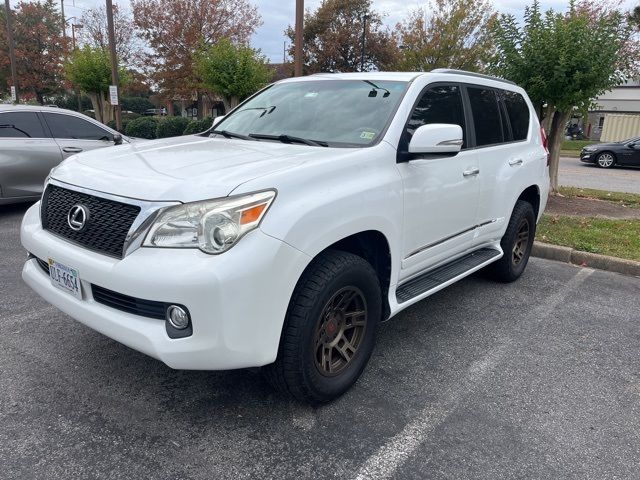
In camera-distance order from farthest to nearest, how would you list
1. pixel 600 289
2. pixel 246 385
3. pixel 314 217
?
pixel 600 289 → pixel 246 385 → pixel 314 217

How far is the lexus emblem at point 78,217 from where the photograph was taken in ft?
8.46

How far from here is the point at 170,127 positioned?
65.4ft

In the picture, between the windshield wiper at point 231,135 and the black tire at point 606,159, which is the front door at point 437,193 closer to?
the windshield wiper at point 231,135

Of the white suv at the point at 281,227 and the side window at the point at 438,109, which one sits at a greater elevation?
the side window at the point at 438,109

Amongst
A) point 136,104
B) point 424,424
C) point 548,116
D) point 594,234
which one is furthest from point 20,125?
point 136,104

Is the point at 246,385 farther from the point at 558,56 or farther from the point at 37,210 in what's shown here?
the point at 558,56

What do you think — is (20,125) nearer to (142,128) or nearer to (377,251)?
(377,251)

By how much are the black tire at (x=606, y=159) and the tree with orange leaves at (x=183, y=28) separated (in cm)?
2028

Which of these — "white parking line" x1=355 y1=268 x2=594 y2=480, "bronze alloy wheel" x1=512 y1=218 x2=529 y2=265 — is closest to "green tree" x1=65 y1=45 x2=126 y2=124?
"bronze alloy wheel" x1=512 y1=218 x2=529 y2=265

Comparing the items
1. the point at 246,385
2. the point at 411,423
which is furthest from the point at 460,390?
the point at 246,385

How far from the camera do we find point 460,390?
10.1 feet

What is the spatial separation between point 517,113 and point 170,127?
1724 centimetres

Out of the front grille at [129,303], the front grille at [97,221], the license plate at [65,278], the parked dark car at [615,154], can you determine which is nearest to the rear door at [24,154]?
the front grille at [97,221]

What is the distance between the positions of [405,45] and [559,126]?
22.4 metres
